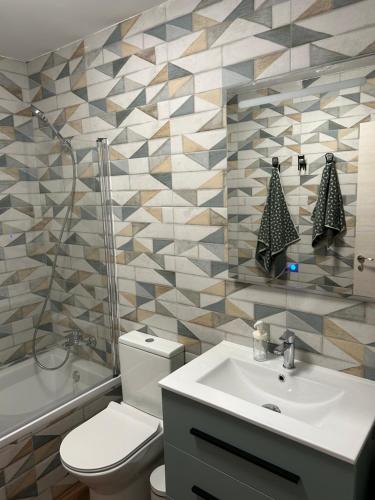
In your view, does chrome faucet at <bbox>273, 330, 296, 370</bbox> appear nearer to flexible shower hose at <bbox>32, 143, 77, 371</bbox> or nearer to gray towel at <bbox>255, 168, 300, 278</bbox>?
gray towel at <bbox>255, 168, 300, 278</bbox>

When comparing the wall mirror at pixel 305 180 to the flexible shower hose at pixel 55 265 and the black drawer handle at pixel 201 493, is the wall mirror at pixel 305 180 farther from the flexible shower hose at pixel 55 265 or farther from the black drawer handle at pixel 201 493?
the flexible shower hose at pixel 55 265

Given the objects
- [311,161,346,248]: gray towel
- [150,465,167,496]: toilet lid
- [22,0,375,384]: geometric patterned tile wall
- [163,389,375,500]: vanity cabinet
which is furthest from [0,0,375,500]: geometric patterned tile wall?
[150,465,167,496]: toilet lid

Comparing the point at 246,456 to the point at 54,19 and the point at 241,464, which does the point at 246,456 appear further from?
the point at 54,19

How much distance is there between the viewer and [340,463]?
1.03m

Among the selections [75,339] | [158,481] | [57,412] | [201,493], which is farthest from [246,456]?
[75,339]

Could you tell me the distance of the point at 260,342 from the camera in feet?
5.31

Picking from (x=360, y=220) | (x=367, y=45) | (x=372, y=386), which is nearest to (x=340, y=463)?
(x=372, y=386)

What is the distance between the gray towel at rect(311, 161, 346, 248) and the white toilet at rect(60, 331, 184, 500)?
3.19ft

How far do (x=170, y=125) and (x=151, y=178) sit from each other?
30 centimetres

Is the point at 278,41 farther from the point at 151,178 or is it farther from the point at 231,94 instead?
the point at 151,178

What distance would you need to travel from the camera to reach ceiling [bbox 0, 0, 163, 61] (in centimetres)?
178

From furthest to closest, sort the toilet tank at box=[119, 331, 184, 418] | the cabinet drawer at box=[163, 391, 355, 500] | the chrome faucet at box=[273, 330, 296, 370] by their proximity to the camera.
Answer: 1. the toilet tank at box=[119, 331, 184, 418]
2. the chrome faucet at box=[273, 330, 296, 370]
3. the cabinet drawer at box=[163, 391, 355, 500]

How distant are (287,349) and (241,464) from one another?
485 mm

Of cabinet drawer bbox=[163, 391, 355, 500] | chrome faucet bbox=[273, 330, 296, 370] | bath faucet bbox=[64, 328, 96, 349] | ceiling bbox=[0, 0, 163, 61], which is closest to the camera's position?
cabinet drawer bbox=[163, 391, 355, 500]
